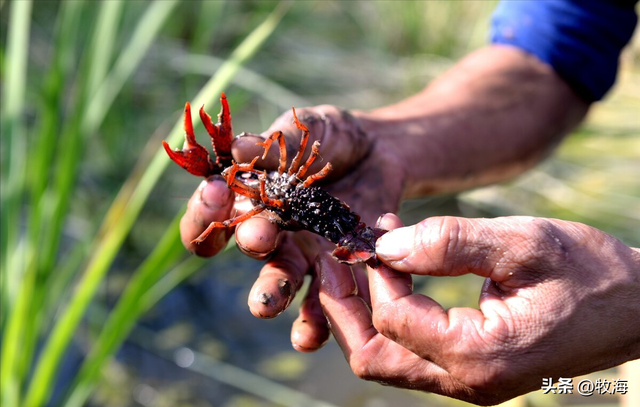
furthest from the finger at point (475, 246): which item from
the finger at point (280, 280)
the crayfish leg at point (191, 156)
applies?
the crayfish leg at point (191, 156)

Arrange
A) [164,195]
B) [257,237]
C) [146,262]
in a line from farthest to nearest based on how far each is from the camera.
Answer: [164,195], [146,262], [257,237]

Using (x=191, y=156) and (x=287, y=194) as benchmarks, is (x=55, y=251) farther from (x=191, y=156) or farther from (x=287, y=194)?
(x=287, y=194)

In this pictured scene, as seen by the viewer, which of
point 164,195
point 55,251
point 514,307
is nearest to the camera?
point 514,307

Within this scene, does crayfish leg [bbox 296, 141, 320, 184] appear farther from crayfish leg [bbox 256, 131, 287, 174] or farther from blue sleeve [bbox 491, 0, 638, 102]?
blue sleeve [bbox 491, 0, 638, 102]

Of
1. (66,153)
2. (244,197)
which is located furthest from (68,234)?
(244,197)

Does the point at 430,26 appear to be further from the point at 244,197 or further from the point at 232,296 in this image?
the point at 244,197

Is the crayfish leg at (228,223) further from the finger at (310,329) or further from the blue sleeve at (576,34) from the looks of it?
the blue sleeve at (576,34)

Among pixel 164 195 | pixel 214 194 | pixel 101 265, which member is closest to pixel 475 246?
pixel 214 194

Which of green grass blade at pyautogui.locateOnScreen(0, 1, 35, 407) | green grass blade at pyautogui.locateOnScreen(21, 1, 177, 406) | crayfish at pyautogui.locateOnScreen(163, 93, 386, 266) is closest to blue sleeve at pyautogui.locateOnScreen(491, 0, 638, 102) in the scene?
crayfish at pyautogui.locateOnScreen(163, 93, 386, 266)
